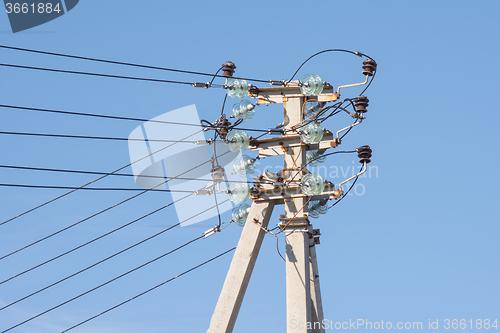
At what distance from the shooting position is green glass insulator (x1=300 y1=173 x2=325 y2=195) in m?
17.0

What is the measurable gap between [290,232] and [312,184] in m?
1.21

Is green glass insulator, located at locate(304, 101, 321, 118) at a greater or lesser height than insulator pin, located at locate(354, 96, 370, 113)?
greater

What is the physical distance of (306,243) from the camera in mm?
17266

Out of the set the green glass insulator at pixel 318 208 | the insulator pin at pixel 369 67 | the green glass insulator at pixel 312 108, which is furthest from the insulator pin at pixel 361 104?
the green glass insulator at pixel 318 208

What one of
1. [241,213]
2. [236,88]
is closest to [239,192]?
[241,213]

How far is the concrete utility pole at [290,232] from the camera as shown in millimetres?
16828

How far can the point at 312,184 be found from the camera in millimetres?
17031

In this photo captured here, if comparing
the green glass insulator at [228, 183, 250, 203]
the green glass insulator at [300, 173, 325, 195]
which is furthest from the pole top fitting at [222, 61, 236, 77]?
the green glass insulator at [300, 173, 325, 195]

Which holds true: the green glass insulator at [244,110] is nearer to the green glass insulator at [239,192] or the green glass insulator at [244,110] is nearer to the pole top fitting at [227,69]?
the pole top fitting at [227,69]

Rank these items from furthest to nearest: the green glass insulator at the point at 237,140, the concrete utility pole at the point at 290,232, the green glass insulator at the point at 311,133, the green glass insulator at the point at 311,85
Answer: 1. the green glass insulator at the point at 311,85
2. the green glass insulator at the point at 311,133
3. the green glass insulator at the point at 237,140
4. the concrete utility pole at the point at 290,232

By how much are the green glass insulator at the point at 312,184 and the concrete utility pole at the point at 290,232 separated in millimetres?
368

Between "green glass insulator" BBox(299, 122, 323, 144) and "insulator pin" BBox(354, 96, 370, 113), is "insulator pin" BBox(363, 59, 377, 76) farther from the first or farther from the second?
"green glass insulator" BBox(299, 122, 323, 144)

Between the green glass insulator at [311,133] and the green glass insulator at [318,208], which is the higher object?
the green glass insulator at [311,133]

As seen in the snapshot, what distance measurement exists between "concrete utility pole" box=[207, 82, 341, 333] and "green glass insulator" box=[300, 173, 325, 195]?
37 cm
